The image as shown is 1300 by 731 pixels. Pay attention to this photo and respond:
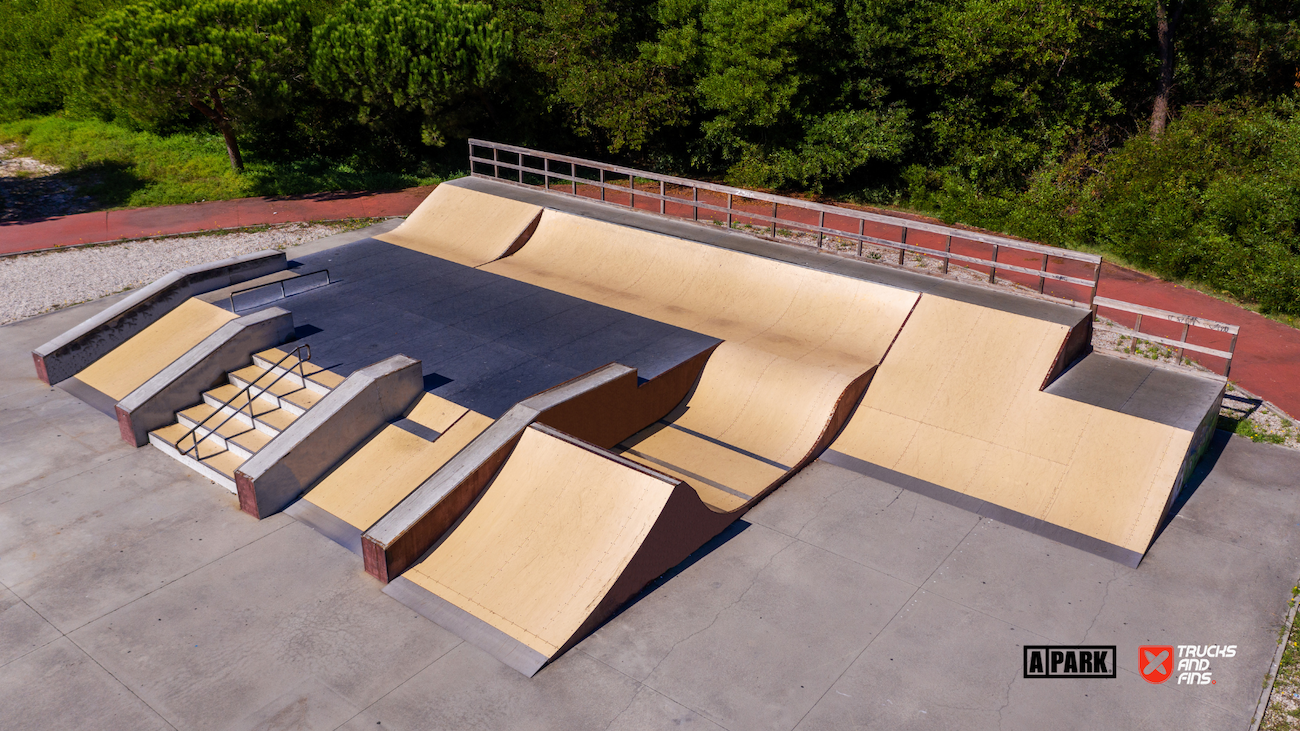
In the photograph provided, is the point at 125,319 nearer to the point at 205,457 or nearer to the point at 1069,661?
the point at 205,457

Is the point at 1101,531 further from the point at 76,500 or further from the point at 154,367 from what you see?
the point at 154,367

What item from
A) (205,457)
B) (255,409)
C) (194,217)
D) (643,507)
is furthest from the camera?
(194,217)

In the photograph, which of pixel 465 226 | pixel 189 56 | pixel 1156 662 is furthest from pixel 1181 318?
pixel 189 56

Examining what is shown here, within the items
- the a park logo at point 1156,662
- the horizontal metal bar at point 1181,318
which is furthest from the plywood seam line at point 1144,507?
the horizontal metal bar at point 1181,318

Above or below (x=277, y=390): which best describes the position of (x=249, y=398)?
above

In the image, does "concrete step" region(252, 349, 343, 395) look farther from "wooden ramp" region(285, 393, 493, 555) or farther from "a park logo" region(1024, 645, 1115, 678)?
"a park logo" region(1024, 645, 1115, 678)

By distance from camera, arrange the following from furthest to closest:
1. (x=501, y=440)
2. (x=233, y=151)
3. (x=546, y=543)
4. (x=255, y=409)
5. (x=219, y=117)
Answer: (x=233, y=151) → (x=219, y=117) → (x=255, y=409) → (x=501, y=440) → (x=546, y=543)

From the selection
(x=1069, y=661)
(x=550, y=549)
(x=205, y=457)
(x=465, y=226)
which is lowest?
(x=1069, y=661)
